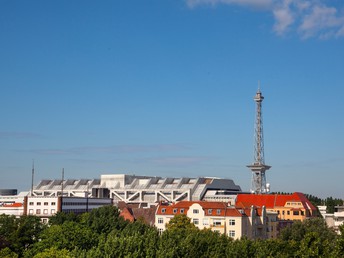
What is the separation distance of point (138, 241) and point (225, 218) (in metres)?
45.3

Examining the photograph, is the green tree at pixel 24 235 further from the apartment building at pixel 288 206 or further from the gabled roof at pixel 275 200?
the gabled roof at pixel 275 200

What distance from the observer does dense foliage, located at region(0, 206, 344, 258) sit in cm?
6275

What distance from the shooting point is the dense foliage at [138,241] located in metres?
62.8

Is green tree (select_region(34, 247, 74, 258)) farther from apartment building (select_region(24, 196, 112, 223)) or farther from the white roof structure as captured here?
the white roof structure

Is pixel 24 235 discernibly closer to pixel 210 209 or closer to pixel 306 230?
pixel 210 209

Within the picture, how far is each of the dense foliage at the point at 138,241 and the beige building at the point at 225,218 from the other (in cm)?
860

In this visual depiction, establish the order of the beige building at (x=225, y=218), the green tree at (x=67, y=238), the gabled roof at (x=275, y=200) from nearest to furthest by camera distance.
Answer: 1. the green tree at (x=67, y=238)
2. the beige building at (x=225, y=218)
3. the gabled roof at (x=275, y=200)

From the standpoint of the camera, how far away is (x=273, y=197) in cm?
14888

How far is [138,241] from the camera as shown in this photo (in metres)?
66.8

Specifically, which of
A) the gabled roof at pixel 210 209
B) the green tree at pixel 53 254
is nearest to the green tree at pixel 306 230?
the gabled roof at pixel 210 209

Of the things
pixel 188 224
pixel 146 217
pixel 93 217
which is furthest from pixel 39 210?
pixel 188 224

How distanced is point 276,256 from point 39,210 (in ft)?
305

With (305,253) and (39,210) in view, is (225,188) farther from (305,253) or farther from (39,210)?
(305,253)

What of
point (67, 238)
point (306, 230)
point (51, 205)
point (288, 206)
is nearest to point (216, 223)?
point (306, 230)
